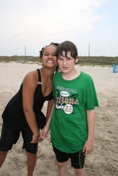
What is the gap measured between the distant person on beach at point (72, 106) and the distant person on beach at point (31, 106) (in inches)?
4.4

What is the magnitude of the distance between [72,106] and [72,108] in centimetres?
2

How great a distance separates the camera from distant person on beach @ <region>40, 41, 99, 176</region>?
6.07 ft

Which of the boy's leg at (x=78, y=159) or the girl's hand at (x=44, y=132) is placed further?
the girl's hand at (x=44, y=132)

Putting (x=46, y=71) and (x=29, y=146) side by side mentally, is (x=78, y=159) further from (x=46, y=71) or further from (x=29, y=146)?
(x=46, y=71)

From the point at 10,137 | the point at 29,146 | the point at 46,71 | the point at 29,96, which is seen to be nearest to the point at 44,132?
the point at 29,146

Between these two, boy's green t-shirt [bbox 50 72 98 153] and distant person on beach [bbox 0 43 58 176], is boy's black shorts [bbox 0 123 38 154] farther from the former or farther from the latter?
boy's green t-shirt [bbox 50 72 98 153]

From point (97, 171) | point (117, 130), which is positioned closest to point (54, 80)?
point (97, 171)

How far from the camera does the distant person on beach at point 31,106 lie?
1.99 meters

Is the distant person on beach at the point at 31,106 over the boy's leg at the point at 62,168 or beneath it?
over

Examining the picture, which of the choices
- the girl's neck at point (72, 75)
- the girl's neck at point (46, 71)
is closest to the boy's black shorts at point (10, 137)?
the girl's neck at point (46, 71)

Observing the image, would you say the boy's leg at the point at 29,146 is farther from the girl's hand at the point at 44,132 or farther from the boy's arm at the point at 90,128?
the boy's arm at the point at 90,128

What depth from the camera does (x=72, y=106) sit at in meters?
1.90

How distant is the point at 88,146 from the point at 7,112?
2.99ft

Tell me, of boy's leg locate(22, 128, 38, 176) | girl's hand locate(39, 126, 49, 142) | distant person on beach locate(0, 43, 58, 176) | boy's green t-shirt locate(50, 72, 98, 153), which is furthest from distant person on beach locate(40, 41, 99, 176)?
boy's leg locate(22, 128, 38, 176)
